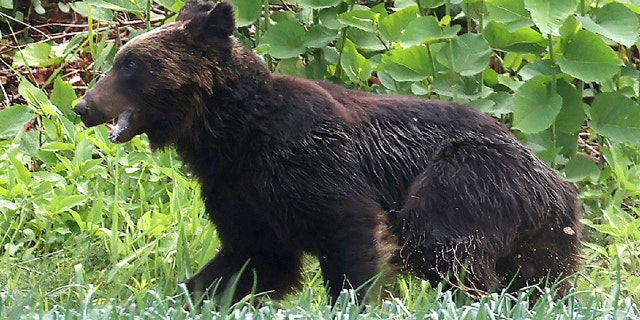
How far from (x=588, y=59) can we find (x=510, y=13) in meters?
0.51

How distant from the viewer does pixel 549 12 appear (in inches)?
242

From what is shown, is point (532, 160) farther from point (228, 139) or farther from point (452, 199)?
point (228, 139)

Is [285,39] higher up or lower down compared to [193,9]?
lower down

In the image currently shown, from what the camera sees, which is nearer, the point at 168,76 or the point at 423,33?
the point at 168,76

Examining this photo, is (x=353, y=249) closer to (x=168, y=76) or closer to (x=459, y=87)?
(x=168, y=76)

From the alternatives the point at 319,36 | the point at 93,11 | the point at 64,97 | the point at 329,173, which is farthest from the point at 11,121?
the point at 329,173

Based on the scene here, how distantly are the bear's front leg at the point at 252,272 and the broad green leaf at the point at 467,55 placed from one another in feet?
6.43

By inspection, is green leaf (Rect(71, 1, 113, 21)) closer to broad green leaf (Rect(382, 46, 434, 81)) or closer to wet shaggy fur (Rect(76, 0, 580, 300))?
broad green leaf (Rect(382, 46, 434, 81))

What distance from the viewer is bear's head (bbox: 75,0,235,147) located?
4914 mm

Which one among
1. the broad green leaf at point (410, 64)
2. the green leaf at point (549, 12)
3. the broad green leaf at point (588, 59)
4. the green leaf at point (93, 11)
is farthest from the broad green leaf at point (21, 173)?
the broad green leaf at point (588, 59)

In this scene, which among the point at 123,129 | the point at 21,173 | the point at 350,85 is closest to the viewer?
the point at 123,129

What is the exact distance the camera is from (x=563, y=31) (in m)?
6.41

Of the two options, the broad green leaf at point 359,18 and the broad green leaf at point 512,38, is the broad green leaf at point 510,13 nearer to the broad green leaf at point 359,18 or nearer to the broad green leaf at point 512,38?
the broad green leaf at point 512,38

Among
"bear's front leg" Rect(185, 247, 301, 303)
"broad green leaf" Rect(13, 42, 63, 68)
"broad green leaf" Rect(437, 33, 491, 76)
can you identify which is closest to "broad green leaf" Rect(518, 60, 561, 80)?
"broad green leaf" Rect(437, 33, 491, 76)
